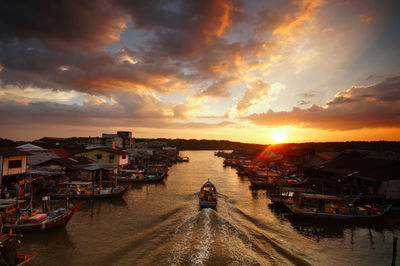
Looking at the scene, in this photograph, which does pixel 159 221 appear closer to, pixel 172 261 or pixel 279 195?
pixel 172 261

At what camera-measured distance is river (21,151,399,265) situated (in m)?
Result: 15.3

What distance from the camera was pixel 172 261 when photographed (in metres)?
14.4

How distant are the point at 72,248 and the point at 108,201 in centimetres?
1416

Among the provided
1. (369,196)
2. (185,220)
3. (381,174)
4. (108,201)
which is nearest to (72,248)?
(185,220)

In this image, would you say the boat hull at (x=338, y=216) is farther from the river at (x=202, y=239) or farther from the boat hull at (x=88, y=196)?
the boat hull at (x=88, y=196)

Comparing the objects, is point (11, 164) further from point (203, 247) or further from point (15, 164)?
point (203, 247)

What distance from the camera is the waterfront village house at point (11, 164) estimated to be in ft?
89.6

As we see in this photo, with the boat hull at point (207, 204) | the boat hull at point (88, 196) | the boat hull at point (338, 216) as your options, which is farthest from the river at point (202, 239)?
the boat hull at point (88, 196)

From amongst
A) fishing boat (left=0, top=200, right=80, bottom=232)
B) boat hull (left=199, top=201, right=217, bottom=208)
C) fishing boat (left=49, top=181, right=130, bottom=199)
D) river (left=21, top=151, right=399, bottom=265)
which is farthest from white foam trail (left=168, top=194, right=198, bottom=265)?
fishing boat (left=49, top=181, right=130, bottom=199)

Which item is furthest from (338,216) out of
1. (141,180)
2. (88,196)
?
(141,180)

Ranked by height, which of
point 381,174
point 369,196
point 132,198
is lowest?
point 132,198

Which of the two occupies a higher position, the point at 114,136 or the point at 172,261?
the point at 114,136

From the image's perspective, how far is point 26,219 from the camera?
18672 mm

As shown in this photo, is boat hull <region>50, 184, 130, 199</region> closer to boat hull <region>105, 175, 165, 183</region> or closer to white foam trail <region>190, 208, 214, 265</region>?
boat hull <region>105, 175, 165, 183</region>
